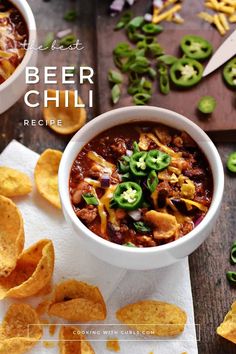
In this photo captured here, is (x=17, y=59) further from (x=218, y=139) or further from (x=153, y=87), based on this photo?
(x=218, y=139)

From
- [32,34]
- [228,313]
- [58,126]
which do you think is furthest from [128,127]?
[228,313]

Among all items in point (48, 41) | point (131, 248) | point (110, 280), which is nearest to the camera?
point (131, 248)

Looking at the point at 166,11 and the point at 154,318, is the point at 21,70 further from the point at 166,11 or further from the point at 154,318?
the point at 154,318

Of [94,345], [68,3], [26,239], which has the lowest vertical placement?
[94,345]

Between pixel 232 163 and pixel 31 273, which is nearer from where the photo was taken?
pixel 31 273

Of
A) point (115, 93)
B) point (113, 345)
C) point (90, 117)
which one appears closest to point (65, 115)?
point (90, 117)

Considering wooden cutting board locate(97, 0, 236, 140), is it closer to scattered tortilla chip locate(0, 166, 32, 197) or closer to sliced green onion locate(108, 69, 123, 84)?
sliced green onion locate(108, 69, 123, 84)
